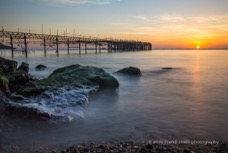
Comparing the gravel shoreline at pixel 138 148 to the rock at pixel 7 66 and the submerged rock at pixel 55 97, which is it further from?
the rock at pixel 7 66

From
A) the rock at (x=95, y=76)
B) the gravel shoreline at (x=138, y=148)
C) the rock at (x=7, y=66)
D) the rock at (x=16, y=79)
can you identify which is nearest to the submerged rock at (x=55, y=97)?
the rock at (x=95, y=76)

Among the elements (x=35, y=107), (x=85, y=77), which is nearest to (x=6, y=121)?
(x=35, y=107)

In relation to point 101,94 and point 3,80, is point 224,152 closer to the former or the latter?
point 101,94

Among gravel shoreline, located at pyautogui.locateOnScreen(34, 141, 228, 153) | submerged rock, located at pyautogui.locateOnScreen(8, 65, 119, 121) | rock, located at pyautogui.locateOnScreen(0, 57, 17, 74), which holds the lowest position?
gravel shoreline, located at pyautogui.locateOnScreen(34, 141, 228, 153)

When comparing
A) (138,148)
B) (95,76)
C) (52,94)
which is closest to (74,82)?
(95,76)

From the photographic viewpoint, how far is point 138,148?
490 centimetres

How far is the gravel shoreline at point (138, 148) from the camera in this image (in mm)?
4746

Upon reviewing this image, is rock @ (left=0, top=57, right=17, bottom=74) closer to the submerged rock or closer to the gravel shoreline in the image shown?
the submerged rock

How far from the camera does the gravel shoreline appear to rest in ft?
15.6

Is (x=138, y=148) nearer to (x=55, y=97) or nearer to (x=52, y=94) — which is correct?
(x=55, y=97)

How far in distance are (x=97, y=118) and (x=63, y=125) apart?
1217 mm

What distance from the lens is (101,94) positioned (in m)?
10.9

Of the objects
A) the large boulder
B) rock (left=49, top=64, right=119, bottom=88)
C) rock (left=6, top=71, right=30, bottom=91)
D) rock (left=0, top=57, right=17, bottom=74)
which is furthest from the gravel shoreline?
rock (left=0, top=57, right=17, bottom=74)

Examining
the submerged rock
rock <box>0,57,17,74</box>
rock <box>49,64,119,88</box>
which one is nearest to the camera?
the submerged rock
